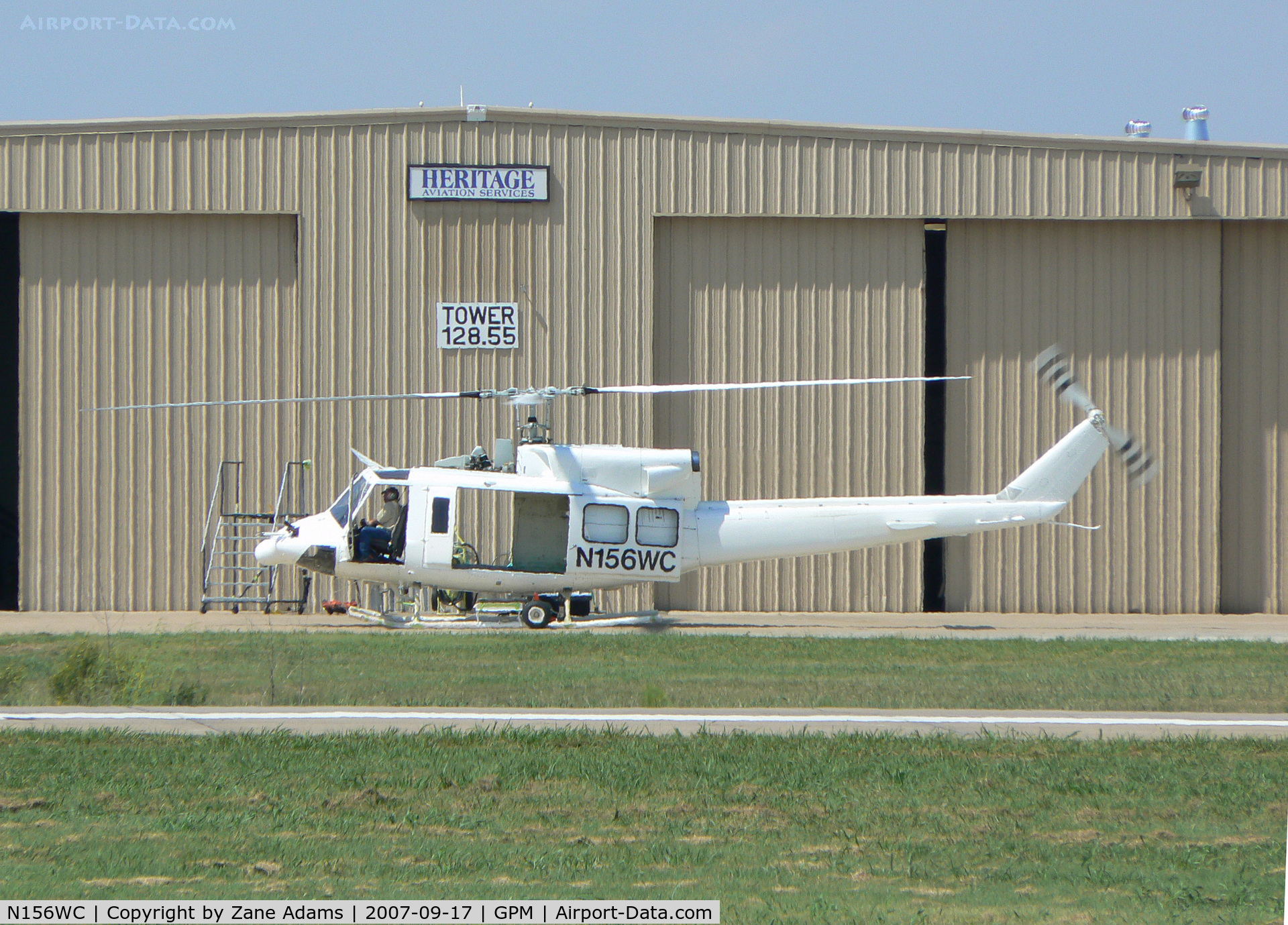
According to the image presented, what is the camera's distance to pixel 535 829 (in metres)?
7.69

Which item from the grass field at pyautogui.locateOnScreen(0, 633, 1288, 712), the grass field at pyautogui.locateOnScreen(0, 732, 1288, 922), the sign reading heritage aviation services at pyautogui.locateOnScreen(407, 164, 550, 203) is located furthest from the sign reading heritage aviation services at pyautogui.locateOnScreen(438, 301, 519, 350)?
the grass field at pyautogui.locateOnScreen(0, 732, 1288, 922)

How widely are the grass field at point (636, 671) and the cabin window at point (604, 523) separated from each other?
74.5 inches

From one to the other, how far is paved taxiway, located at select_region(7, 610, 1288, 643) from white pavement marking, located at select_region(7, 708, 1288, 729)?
6582mm

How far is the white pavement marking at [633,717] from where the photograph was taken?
35.8ft

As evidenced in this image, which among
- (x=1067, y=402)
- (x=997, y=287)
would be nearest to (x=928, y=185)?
(x=997, y=287)

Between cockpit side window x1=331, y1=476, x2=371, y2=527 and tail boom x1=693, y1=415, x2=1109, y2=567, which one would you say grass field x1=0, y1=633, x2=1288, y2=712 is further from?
tail boom x1=693, y1=415, x2=1109, y2=567

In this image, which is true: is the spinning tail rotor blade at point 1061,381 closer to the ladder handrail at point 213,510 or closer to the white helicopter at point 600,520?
the white helicopter at point 600,520

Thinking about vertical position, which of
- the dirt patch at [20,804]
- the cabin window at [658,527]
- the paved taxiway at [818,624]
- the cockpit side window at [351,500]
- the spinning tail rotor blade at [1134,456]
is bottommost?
the paved taxiway at [818,624]

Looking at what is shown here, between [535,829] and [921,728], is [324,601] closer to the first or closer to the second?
[921,728]

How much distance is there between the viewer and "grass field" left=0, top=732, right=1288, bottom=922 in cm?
646

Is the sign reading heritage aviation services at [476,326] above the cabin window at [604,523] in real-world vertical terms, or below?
above

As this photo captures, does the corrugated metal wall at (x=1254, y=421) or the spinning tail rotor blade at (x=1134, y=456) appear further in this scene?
the corrugated metal wall at (x=1254, y=421)

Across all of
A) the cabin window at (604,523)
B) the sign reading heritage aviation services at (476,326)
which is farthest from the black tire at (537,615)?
the sign reading heritage aviation services at (476,326)

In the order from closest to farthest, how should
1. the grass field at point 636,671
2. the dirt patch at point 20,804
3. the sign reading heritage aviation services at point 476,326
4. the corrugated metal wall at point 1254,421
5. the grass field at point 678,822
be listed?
the grass field at point 678,822 < the dirt patch at point 20,804 < the grass field at point 636,671 < the sign reading heritage aviation services at point 476,326 < the corrugated metal wall at point 1254,421
